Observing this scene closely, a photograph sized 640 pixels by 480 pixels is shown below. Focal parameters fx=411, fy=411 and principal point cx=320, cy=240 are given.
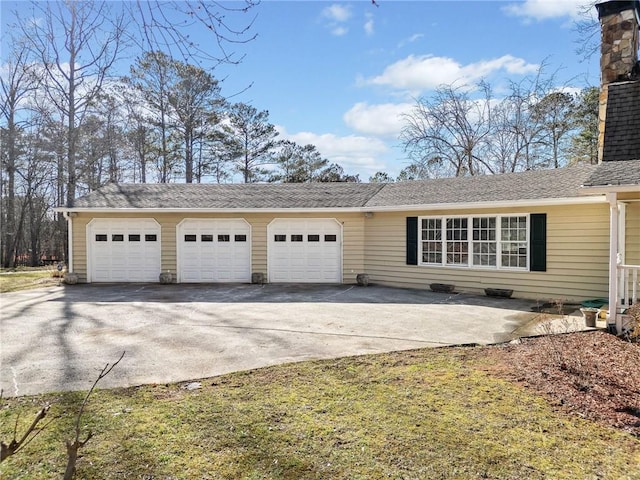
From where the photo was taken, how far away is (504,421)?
3.67m

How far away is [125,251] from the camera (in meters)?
13.6

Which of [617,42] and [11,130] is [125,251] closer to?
[11,130]

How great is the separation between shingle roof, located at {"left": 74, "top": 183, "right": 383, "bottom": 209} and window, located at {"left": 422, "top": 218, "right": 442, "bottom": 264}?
234cm

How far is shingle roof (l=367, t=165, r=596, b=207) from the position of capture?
10.2 m

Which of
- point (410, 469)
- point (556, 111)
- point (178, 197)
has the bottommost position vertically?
point (410, 469)

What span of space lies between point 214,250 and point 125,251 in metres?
2.92

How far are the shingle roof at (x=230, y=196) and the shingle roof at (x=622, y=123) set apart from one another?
667 centimetres

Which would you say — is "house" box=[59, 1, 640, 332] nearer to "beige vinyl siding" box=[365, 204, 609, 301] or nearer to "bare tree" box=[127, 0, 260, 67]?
"beige vinyl siding" box=[365, 204, 609, 301]

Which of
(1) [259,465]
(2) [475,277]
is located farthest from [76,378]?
(2) [475,277]

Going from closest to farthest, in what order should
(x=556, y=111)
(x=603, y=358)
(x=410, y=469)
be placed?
1. (x=410, y=469)
2. (x=603, y=358)
3. (x=556, y=111)

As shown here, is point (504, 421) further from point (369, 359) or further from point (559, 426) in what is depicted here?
point (369, 359)

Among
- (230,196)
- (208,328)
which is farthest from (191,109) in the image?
(208,328)

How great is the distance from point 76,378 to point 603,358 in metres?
6.56

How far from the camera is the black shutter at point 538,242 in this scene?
997 cm
